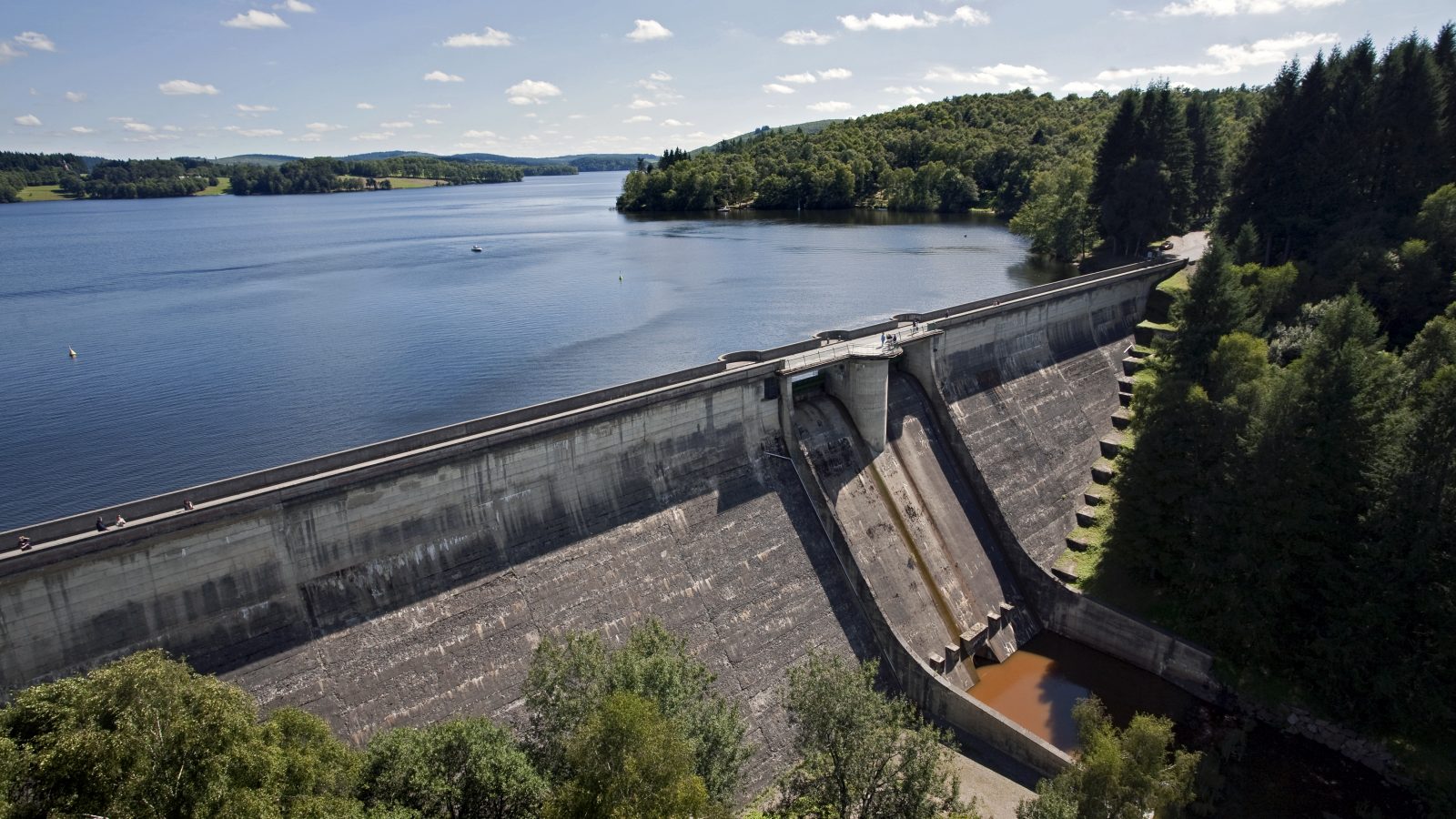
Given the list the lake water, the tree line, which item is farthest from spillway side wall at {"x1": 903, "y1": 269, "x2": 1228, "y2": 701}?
the lake water

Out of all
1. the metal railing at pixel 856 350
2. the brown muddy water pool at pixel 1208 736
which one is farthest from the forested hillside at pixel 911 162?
the brown muddy water pool at pixel 1208 736

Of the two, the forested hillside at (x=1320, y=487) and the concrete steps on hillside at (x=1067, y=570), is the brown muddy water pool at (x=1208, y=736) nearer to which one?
the forested hillside at (x=1320, y=487)

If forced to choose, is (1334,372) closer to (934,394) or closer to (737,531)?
(934,394)

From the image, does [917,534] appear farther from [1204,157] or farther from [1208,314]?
[1204,157]

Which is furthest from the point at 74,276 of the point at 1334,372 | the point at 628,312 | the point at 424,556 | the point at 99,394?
the point at 1334,372

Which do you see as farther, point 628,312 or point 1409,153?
point 628,312

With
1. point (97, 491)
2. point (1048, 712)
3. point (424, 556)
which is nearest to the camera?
point (424, 556)

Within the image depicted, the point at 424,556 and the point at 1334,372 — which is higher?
the point at 1334,372
